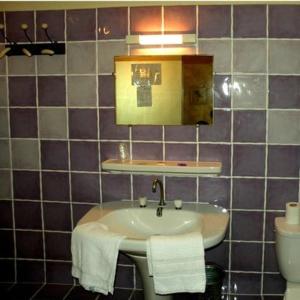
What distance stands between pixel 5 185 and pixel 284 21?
6.28 ft

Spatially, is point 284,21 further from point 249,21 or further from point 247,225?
point 247,225

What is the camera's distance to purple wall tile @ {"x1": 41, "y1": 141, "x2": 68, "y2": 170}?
2449 mm

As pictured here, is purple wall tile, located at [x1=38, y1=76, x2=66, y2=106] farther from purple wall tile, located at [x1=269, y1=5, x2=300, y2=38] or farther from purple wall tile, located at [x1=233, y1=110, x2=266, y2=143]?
purple wall tile, located at [x1=269, y1=5, x2=300, y2=38]

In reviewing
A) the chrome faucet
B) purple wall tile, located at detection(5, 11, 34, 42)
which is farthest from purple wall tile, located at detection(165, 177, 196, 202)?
purple wall tile, located at detection(5, 11, 34, 42)

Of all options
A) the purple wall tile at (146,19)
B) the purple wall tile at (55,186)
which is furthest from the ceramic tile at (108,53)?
the purple wall tile at (55,186)

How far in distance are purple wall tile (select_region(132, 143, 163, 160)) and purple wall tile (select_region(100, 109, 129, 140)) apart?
9 cm

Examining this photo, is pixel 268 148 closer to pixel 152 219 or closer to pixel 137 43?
pixel 152 219

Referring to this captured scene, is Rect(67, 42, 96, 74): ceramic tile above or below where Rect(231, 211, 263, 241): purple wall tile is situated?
above

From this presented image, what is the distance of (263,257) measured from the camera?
2383 millimetres

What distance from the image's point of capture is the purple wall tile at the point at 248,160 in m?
2.28

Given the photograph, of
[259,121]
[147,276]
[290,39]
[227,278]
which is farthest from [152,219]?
[290,39]

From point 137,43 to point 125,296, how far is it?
1525 mm

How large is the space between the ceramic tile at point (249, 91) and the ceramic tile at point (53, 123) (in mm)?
1009

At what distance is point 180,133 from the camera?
233cm
